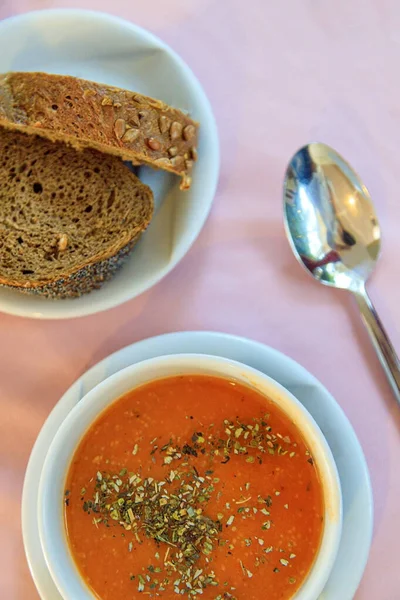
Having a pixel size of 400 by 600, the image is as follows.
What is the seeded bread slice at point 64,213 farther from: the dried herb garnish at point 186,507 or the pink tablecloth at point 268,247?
the dried herb garnish at point 186,507

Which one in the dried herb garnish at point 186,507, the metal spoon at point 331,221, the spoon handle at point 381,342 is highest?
the metal spoon at point 331,221

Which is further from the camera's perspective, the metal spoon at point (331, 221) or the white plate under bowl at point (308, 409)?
the metal spoon at point (331, 221)

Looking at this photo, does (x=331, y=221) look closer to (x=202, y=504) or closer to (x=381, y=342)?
(x=381, y=342)

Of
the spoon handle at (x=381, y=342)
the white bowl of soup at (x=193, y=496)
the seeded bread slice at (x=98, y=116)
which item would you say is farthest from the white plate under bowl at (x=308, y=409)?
the seeded bread slice at (x=98, y=116)

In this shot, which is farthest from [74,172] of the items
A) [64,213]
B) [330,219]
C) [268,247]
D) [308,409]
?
[308,409]

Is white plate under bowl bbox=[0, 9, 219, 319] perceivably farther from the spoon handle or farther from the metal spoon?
the spoon handle

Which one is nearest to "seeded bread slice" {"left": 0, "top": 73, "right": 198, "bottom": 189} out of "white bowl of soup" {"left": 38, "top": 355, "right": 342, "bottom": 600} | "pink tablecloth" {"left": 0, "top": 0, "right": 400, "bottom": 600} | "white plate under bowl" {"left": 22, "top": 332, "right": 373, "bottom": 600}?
"pink tablecloth" {"left": 0, "top": 0, "right": 400, "bottom": 600}

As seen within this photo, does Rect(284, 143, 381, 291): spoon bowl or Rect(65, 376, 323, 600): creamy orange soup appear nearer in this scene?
Rect(65, 376, 323, 600): creamy orange soup
